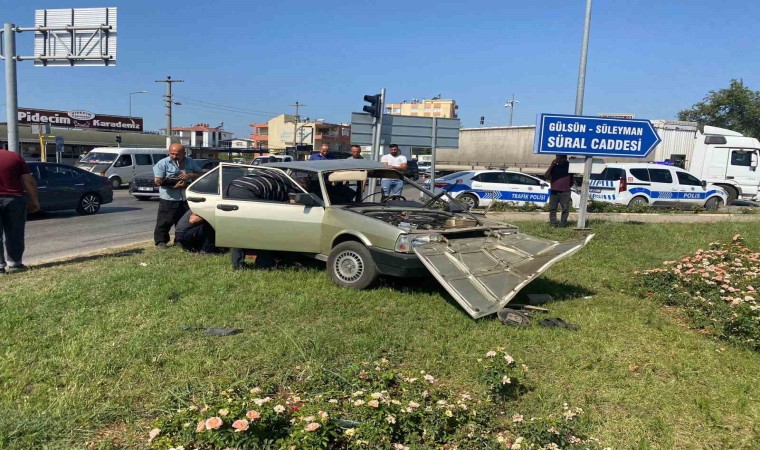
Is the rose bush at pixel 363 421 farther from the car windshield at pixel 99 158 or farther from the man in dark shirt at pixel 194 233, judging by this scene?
the car windshield at pixel 99 158

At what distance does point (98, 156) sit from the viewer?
78.3ft

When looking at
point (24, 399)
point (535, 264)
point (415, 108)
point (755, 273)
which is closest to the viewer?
point (24, 399)

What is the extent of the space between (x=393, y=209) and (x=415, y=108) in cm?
13375

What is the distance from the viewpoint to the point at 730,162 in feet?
67.9

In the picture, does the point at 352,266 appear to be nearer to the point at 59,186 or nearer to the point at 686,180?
the point at 59,186

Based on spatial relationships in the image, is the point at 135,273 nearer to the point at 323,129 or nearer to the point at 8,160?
the point at 8,160

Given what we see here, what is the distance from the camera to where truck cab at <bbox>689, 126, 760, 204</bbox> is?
20297 mm

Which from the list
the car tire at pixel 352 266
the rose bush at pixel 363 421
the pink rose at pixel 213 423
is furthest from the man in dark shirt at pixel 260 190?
the pink rose at pixel 213 423

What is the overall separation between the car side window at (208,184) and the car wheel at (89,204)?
9.03 m

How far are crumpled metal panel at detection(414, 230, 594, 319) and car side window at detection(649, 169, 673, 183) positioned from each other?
486 inches

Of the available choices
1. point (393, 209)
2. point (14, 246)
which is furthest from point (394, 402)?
point (14, 246)

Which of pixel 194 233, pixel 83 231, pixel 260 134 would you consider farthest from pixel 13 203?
pixel 260 134

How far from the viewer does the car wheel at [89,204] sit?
14.5 m

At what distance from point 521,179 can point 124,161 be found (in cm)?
1744
